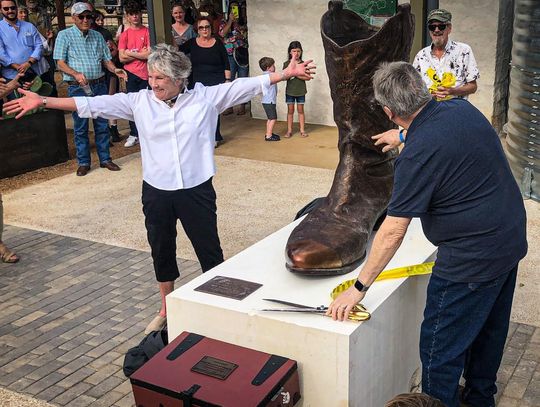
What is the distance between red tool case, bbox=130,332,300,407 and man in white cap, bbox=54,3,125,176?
17.4 ft

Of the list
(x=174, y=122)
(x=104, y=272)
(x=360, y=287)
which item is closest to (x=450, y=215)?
(x=360, y=287)

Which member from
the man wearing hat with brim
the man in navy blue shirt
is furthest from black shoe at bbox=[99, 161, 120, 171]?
the man in navy blue shirt

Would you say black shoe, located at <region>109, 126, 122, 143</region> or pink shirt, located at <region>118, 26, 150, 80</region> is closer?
pink shirt, located at <region>118, 26, 150, 80</region>

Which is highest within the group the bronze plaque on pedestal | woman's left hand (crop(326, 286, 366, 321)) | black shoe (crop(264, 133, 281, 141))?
woman's left hand (crop(326, 286, 366, 321))

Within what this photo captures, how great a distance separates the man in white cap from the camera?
8000 millimetres

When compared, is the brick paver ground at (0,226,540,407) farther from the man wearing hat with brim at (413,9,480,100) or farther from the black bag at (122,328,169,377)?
the man wearing hat with brim at (413,9,480,100)

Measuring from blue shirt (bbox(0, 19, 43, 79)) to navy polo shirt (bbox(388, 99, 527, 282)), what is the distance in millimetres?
6899

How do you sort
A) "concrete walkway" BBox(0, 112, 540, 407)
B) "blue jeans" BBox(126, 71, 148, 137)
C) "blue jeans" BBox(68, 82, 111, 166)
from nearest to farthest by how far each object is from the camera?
"concrete walkway" BBox(0, 112, 540, 407) < "blue jeans" BBox(68, 82, 111, 166) < "blue jeans" BBox(126, 71, 148, 137)

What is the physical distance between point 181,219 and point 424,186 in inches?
69.4

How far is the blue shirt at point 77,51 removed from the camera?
802cm

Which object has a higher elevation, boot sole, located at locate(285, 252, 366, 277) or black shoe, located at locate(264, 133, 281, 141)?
boot sole, located at locate(285, 252, 366, 277)

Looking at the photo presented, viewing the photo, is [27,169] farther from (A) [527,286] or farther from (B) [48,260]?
(A) [527,286]

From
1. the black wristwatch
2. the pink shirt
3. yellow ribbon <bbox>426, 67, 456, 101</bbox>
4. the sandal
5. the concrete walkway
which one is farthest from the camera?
the pink shirt

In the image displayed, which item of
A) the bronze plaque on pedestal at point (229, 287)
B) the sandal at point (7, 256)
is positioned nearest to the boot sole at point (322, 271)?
the bronze plaque on pedestal at point (229, 287)
